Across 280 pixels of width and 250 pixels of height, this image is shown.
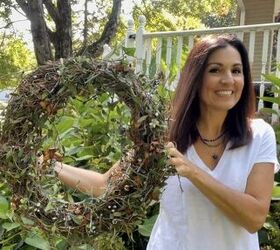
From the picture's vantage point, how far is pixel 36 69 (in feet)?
4.99

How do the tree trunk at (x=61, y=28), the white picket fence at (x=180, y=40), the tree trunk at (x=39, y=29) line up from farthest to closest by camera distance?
the tree trunk at (x=61, y=28) → the tree trunk at (x=39, y=29) → the white picket fence at (x=180, y=40)

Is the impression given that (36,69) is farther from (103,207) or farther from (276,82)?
(276,82)

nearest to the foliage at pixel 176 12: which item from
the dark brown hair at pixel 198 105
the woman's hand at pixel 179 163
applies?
the dark brown hair at pixel 198 105

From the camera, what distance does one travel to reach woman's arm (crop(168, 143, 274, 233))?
1600 mm

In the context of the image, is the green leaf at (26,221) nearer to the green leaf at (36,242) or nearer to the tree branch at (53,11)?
the green leaf at (36,242)

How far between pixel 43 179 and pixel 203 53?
65cm

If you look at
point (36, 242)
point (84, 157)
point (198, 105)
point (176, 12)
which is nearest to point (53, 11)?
point (176, 12)

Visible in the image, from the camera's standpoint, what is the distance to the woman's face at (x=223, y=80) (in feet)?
5.71

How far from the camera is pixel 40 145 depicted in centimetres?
152

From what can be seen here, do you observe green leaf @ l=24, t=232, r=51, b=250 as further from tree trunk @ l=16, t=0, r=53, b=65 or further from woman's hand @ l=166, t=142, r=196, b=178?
tree trunk @ l=16, t=0, r=53, b=65

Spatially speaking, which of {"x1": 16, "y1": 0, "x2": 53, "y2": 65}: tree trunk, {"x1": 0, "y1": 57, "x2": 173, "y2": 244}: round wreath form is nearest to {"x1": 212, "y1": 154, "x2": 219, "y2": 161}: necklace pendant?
{"x1": 0, "y1": 57, "x2": 173, "y2": 244}: round wreath form

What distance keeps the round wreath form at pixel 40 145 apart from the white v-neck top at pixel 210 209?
1.04 feet

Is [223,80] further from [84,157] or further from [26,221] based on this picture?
[84,157]

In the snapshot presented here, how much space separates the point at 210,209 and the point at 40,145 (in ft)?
1.84
